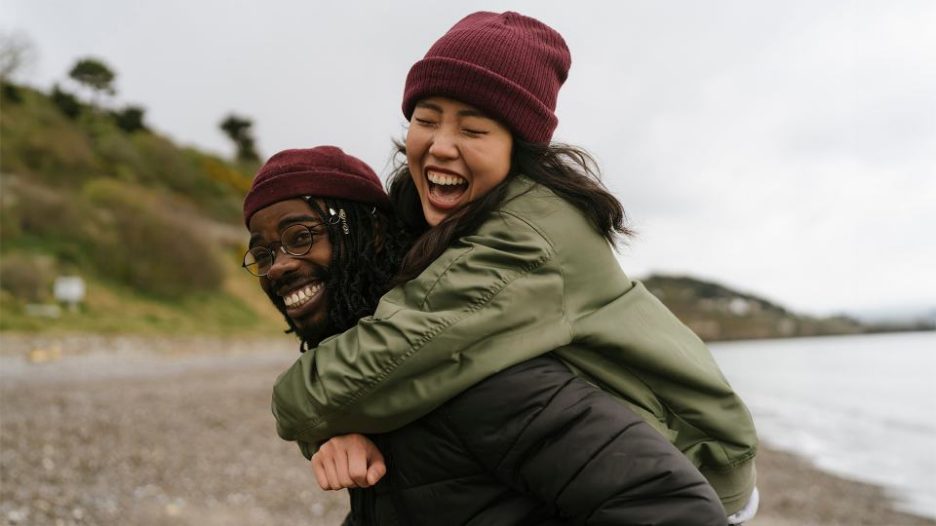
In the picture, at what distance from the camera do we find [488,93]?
1751mm

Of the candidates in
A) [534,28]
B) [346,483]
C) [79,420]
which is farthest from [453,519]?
[79,420]

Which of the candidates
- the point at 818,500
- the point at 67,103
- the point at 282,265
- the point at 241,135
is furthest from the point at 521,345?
the point at 241,135

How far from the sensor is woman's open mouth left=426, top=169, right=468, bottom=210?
1.80 meters

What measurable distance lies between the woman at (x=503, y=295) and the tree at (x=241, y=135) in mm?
66895

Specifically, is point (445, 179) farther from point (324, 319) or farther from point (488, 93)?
point (324, 319)

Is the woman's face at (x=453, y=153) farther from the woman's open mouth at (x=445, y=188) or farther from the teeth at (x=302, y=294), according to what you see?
the teeth at (x=302, y=294)

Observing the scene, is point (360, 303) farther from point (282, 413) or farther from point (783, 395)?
point (783, 395)

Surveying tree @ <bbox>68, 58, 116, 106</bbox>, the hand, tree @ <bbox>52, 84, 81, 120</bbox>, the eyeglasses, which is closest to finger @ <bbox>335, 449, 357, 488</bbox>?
the hand

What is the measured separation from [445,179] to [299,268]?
0.40 m

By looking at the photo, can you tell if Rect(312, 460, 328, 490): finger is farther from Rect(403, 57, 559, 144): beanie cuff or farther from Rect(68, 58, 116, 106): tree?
Rect(68, 58, 116, 106): tree

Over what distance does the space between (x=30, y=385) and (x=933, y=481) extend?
2105 cm

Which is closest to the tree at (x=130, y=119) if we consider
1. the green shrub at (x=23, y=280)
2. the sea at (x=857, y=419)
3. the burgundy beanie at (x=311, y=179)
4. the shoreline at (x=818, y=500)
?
the green shrub at (x=23, y=280)

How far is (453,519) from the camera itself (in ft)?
5.07

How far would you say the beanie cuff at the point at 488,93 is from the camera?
5.75 ft
